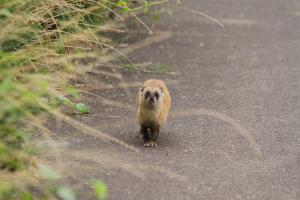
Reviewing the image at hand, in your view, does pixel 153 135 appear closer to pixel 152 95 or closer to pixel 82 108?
pixel 152 95

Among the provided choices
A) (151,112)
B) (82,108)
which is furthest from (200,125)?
(82,108)

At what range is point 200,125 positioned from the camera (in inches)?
180

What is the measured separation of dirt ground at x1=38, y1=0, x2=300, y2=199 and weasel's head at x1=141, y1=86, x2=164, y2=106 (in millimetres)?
390

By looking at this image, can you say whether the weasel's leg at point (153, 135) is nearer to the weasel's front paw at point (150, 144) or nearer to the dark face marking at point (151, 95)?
the weasel's front paw at point (150, 144)

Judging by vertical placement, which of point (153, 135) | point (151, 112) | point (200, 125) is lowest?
point (200, 125)

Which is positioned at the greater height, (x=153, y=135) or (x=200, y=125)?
→ (x=153, y=135)

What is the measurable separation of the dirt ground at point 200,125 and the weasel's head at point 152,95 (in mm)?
390

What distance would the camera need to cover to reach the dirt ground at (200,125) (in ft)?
10.7

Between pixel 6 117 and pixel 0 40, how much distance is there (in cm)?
75

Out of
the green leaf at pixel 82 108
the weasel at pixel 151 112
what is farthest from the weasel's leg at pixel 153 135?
the green leaf at pixel 82 108

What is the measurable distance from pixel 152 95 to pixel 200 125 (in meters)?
0.74

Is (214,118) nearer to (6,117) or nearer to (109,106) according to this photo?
(109,106)

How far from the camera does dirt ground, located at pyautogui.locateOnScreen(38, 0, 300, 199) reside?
3264mm

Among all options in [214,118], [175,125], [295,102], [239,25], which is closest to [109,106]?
[175,125]
